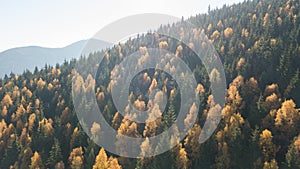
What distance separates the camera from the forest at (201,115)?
8356cm

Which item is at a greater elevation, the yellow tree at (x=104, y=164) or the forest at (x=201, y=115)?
the forest at (x=201, y=115)

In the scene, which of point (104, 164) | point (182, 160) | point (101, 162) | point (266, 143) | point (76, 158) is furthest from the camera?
point (76, 158)

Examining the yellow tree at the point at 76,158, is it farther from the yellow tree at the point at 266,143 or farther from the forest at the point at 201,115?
the yellow tree at the point at 266,143

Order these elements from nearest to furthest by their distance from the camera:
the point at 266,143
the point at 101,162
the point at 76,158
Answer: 1. the point at 266,143
2. the point at 101,162
3. the point at 76,158

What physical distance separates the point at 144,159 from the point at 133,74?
90864 mm

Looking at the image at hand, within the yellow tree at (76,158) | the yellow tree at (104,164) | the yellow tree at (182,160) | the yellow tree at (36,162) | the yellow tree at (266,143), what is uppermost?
the yellow tree at (266,143)

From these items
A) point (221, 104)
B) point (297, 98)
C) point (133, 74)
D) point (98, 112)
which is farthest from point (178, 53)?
point (297, 98)

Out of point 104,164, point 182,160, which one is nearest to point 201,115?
point 182,160

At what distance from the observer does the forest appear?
8356 cm

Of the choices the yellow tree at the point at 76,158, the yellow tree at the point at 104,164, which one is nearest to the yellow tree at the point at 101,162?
the yellow tree at the point at 104,164

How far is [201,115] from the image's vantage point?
108 metres

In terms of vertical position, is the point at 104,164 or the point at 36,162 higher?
the point at 104,164

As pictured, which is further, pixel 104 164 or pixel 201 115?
pixel 201 115

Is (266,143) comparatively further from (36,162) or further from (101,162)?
(36,162)
